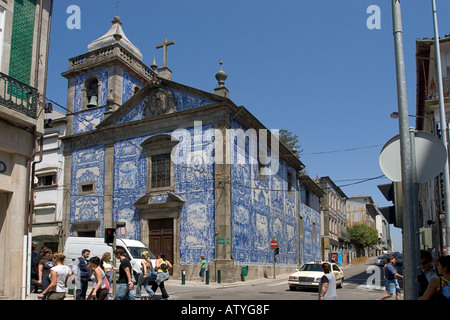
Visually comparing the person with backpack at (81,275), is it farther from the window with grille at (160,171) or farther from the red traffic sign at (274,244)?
the red traffic sign at (274,244)

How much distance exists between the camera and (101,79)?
3123 centimetres

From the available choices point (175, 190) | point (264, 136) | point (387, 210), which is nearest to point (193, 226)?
point (175, 190)

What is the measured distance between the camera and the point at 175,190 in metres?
26.5

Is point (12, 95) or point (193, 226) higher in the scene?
point (12, 95)

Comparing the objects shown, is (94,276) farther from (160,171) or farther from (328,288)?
(160,171)

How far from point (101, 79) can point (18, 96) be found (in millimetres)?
19223

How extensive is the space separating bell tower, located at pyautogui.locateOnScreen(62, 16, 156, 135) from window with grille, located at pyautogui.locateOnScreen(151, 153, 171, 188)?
5.21m

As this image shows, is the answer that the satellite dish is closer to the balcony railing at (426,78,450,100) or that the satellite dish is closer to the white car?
the white car

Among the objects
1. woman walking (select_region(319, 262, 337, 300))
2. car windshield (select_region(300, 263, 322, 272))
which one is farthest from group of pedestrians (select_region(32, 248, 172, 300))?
car windshield (select_region(300, 263, 322, 272))

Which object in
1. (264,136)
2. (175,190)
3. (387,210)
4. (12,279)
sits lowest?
(12,279)

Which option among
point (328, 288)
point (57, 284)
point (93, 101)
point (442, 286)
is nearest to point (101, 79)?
point (93, 101)

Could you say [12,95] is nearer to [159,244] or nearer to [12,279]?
[12,279]

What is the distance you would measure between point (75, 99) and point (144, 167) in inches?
334

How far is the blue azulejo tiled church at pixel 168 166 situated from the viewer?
2530cm
